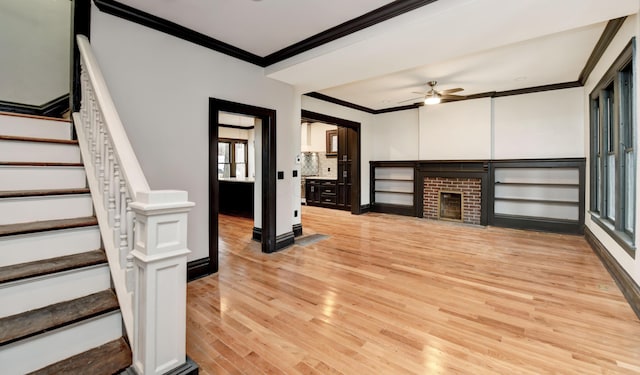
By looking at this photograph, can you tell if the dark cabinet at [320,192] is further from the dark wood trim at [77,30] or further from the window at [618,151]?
the dark wood trim at [77,30]

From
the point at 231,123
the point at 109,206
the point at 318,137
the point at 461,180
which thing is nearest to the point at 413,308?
the point at 109,206

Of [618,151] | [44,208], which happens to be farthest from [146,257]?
[618,151]

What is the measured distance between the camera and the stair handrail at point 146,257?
4.31 feet

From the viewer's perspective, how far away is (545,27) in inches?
102

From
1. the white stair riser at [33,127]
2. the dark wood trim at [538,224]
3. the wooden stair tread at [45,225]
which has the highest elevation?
the white stair riser at [33,127]

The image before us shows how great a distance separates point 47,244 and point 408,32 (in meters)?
3.15

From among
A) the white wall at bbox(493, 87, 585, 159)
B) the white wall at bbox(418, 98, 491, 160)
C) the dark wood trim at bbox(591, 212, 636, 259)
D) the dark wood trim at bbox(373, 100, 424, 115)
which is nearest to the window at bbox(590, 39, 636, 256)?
the dark wood trim at bbox(591, 212, 636, 259)

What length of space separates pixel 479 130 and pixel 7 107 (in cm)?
717

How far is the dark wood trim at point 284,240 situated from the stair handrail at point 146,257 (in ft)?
8.40

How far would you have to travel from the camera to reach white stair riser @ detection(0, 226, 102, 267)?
5.19ft

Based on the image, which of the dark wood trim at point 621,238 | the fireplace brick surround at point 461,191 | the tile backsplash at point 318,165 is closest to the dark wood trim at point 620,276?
the dark wood trim at point 621,238

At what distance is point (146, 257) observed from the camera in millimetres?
1290

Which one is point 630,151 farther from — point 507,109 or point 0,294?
point 0,294

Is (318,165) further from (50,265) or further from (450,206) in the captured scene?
(50,265)
